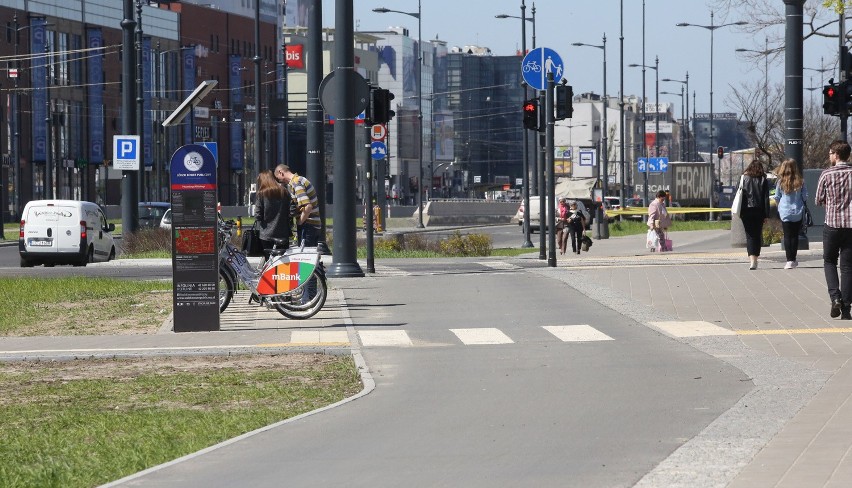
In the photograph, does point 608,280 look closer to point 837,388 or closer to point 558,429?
point 837,388

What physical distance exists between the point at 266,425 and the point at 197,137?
111 meters

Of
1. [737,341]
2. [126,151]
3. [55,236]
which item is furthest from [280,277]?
[55,236]

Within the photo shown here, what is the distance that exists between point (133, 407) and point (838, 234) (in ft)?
26.7

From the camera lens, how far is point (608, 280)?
22156 millimetres

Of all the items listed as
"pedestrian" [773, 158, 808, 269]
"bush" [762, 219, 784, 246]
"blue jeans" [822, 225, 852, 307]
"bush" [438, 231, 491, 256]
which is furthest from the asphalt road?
"bush" [438, 231, 491, 256]

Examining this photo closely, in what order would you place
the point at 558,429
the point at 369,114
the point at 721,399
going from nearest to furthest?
the point at 558,429 → the point at 721,399 → the point at 369,114

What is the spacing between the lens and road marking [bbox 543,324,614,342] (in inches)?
575

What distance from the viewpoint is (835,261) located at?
16016mm

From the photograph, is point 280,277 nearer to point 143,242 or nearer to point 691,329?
point 691,329

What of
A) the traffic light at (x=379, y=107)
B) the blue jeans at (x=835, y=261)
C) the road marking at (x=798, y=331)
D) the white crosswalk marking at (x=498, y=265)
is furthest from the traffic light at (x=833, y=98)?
the road marking at (x=798, y=331)

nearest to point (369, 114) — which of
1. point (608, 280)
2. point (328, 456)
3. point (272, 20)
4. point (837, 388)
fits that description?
point (608, 280)

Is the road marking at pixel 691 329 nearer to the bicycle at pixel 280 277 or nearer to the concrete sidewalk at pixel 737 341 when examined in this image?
the concrete sidewalk at pixel 737 341

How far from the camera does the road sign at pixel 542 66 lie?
1086 inches

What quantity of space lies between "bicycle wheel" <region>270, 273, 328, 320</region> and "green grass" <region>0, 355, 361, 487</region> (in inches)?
135
